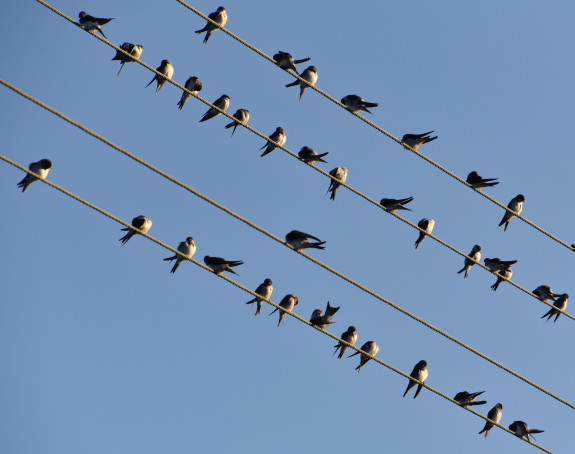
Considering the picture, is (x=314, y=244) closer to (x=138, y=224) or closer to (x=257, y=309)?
(x=257, y=309)

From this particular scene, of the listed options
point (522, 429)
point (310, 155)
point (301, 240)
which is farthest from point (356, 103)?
point (522, 429)

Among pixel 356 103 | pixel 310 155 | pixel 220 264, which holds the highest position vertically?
pixel 356 103

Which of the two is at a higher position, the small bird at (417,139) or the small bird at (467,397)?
the small bird at (417,139)

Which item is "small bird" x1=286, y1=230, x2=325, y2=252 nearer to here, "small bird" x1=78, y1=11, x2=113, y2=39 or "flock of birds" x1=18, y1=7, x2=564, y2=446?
"flock of birds" x1=18, y1=7, x2=564, y2=446

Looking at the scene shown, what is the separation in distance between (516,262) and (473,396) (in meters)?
2.11

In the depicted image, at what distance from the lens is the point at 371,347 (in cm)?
1587

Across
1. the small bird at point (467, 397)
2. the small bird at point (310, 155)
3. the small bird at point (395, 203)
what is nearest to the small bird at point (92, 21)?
the small bird at point (310, 155)

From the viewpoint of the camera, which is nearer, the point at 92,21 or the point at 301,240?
the point at 301,240

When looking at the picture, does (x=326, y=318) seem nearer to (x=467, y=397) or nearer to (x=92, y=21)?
(x=467, y=397)

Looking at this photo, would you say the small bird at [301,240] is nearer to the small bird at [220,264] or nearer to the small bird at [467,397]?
the small bird at [220,264]

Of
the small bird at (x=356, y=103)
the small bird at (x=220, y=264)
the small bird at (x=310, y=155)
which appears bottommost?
the small bird at (x=220, y=264)

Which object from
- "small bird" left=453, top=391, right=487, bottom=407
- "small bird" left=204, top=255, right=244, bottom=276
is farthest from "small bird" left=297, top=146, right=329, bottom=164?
"small bird" left=453, top=391, right=487, bottom=407

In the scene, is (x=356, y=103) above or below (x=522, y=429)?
above

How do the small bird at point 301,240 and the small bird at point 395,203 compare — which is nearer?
the small bird at point 301,240
